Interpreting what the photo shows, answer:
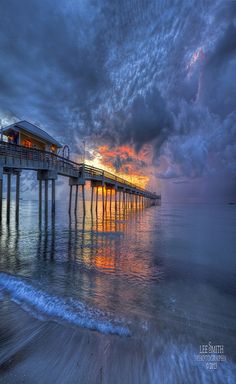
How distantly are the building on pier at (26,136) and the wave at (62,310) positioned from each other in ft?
62.9

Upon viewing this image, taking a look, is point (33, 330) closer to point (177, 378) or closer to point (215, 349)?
point (177, 378)

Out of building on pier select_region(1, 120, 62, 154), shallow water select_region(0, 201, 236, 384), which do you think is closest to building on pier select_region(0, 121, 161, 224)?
building on pier select_region(1, 120, 62, 154)

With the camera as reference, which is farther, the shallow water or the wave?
the wave

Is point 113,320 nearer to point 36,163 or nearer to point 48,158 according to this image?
point 36,163

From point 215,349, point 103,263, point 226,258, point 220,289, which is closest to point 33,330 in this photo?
point 215,349

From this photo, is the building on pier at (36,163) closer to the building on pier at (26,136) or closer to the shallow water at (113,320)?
the building on pier at (26,136)

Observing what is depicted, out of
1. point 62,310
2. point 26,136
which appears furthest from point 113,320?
point 26,136

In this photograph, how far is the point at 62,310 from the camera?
383 cm

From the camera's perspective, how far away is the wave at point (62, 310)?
11.0 ft

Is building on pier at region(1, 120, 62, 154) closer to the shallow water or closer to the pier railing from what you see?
the pier railing

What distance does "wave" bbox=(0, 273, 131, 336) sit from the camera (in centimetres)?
337

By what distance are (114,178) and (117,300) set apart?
100 feet

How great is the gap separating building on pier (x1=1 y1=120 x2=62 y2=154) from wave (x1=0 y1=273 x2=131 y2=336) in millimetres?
19178

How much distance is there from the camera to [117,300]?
444 centimetres
